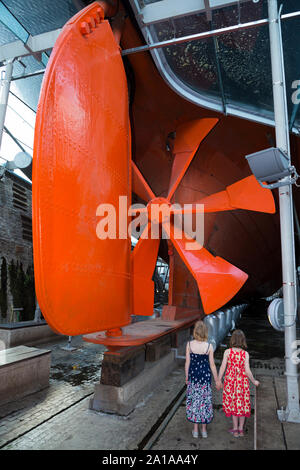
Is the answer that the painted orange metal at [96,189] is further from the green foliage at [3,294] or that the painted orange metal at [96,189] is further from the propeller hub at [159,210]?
the green foliage at [3,294]

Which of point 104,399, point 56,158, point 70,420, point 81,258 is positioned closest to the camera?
point 56,158

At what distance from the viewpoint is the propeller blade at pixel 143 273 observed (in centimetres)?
504

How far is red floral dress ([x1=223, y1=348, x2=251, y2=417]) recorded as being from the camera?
132 inches

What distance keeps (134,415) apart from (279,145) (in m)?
3.97

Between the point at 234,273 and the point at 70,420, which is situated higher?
the point at 234,273

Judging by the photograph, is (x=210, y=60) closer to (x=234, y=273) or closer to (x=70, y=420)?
(x=234, y=273)

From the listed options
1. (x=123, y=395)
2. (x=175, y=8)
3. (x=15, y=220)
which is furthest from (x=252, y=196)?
(x=15, y=220)

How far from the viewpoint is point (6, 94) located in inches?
250

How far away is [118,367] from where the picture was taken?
4156 mm

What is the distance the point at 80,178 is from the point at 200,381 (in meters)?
2.68

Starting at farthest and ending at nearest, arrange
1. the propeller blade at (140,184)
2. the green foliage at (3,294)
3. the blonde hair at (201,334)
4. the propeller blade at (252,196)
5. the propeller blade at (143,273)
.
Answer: the green foliage at (3,294) → the propeller blade at (140,184) → the propeller blade at (143,273) → the propeller blade at (252,196) → the blonde hair at (201,334)

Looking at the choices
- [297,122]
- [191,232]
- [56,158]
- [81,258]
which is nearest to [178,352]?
[191,232]

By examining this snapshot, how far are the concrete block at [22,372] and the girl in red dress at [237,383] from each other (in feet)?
9.70

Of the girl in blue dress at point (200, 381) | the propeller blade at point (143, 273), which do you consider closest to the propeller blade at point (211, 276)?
the propeller blade at point (143, 273)
